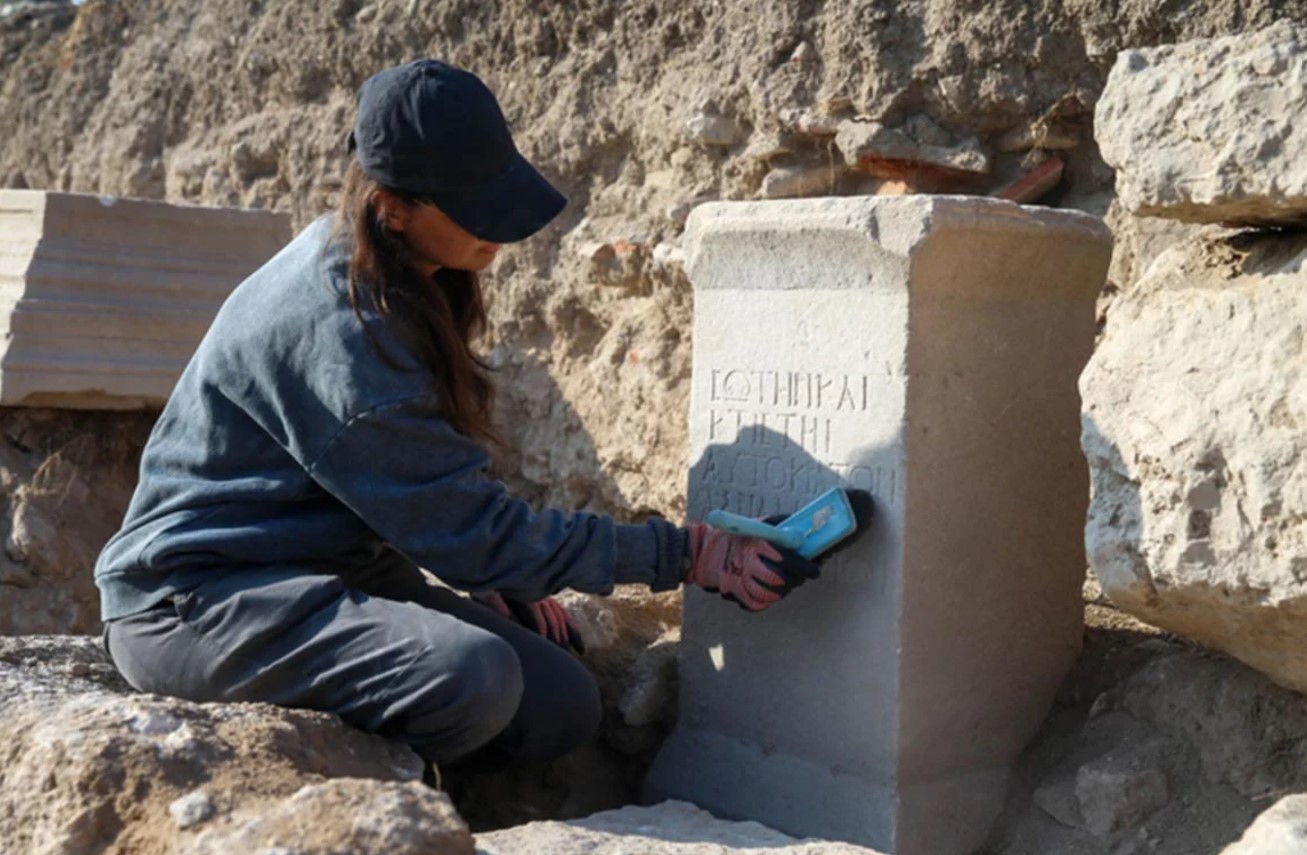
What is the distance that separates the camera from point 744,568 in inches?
111

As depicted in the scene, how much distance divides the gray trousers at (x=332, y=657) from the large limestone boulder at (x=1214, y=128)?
1.34m

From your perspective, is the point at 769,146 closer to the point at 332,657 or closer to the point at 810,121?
the point at 810,121

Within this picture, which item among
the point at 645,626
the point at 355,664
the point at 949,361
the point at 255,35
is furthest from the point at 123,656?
the point at 255,35

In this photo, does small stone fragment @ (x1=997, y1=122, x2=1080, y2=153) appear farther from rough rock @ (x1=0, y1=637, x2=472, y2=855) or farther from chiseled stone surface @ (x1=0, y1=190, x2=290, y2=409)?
chiseled stone surface @ (x1=0, y1=190, x2=290, y2=409)

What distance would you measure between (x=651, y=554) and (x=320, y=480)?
59 cm

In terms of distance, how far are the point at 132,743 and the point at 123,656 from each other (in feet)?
1.85

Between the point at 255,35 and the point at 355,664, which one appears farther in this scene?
the point at 255,35

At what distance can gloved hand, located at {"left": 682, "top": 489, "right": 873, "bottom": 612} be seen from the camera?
9.15 ft

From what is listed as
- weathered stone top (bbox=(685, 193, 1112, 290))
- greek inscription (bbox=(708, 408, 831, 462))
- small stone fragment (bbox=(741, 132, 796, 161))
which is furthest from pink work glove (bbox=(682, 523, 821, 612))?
small stone fragment (bbox=(741, 132, 796, 161))

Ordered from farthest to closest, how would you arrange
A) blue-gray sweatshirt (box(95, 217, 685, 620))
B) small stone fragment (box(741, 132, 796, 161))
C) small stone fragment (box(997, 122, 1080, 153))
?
small stone fragment (box(741, 132, 796, 161)), small stone fragment (box(997, 122, 1080, 153)), blue-gray sweatshirt (box(95, 217, 685, 620))

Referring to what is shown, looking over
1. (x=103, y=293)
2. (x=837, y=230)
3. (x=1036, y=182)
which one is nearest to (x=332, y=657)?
(x=837, y=230)

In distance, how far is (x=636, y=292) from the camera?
5.38 m

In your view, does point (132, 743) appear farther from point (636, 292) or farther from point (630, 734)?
point (636, 292)

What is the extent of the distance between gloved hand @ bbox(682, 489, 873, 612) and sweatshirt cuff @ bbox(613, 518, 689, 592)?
3cm
